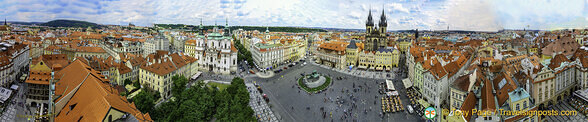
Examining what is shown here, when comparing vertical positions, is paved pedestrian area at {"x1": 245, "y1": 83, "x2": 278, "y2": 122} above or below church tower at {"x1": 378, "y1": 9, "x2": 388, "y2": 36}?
below

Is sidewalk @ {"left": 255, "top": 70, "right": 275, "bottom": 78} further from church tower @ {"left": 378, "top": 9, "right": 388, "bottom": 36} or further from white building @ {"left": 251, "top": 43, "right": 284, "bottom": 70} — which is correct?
church tower @ {"left": 378, "top": 9, "right": 388, "bottom": 36}

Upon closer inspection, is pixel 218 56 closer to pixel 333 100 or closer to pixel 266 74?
pixel 266 74

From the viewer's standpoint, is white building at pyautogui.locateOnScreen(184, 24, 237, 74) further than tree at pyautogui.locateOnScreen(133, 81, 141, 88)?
Yes

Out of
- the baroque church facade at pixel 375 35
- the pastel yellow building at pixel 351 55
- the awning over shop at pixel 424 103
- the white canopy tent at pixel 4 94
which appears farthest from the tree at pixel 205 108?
the baroque church facade at pixel 375 35

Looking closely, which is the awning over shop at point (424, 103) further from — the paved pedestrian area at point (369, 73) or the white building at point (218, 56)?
the white building at point (218, 56)

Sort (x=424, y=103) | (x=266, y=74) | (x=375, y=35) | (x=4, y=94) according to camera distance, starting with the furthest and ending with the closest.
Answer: (x=375, y=35)
(x=266, y=74)
(x=424, y=103)
(x=4, y=94)

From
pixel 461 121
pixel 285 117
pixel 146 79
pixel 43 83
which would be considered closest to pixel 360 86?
pixel 285 117

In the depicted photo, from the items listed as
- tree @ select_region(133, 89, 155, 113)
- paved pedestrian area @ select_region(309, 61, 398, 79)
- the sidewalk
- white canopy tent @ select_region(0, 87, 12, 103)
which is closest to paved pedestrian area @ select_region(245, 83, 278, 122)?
the sidewalk

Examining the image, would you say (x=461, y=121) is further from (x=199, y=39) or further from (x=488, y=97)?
(x=199, y=39)

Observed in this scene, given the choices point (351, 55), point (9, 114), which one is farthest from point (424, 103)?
point (9, 114)
